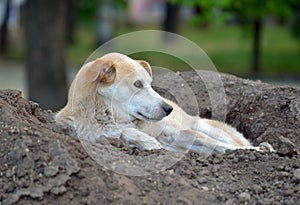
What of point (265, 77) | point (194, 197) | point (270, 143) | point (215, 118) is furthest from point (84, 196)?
point (265, 77)

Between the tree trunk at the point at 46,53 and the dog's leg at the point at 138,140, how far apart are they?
8.64 meters

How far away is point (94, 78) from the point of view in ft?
19.3

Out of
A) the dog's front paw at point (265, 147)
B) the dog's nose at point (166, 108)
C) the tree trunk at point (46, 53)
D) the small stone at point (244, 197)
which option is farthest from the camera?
the tree trunk at point (46, 53)

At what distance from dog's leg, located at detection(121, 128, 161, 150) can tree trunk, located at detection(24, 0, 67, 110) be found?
28.3ft

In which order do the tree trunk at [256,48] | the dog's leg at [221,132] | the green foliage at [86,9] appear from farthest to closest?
the green foliage at [86,9], the tree trunk at [256,48], the dog's leg at [221,132]

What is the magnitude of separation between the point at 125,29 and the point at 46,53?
89.1ft

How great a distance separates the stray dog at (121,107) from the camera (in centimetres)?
585

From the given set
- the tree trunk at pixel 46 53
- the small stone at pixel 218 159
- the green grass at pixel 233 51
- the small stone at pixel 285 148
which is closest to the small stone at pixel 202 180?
the small stone at pixel 218 159

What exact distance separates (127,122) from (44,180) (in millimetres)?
1432

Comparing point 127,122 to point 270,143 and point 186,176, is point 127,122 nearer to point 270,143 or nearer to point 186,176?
point 186,176

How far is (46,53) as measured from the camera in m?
14.6

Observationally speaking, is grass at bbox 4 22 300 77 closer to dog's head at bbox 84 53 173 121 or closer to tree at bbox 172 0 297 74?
tree at bbox 172 0 297 74

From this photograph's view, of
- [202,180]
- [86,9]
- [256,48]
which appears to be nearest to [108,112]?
[202,180]

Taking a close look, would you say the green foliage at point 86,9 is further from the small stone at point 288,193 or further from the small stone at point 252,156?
the small stone at point 288,193
